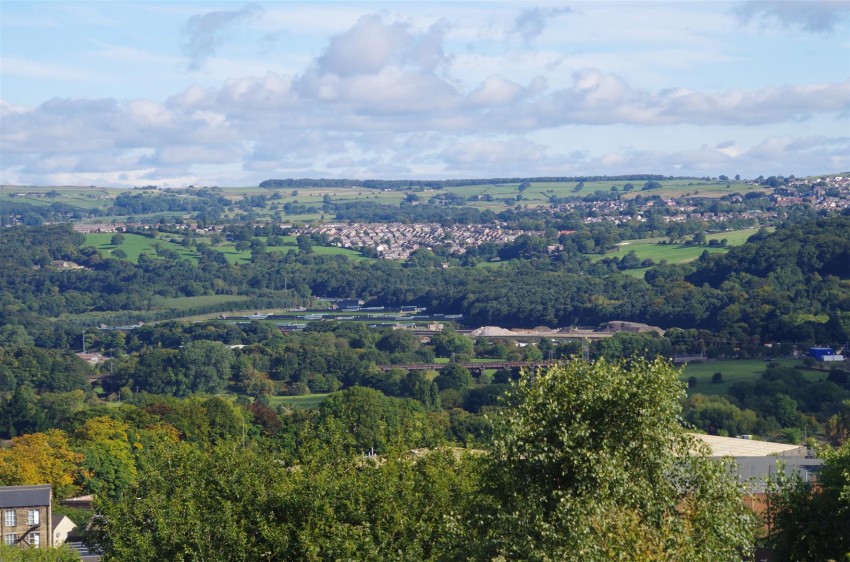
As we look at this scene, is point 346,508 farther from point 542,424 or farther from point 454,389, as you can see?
point 454,389

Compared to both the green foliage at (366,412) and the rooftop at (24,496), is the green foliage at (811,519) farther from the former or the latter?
the green foliage at (366,412)

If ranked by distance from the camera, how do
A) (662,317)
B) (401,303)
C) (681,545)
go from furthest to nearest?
(401,303) → (662,317) → (681,545)

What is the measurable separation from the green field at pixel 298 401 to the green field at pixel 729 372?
2408cm

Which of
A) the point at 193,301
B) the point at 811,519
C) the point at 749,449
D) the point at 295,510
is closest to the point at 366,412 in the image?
the point at 749,449

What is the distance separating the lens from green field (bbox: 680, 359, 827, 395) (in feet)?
288

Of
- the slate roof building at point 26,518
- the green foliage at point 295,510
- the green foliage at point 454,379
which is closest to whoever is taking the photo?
the green foliage at point 295,510

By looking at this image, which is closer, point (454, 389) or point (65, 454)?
point (65, 454)

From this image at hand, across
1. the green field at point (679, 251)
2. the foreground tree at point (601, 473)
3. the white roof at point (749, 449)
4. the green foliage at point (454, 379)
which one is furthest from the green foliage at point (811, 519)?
the green field at point (679, 251)

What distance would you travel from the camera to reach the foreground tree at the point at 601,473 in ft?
80.7

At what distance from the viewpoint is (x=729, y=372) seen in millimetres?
95000

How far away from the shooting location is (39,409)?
3415 inches

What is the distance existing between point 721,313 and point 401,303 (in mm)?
70978

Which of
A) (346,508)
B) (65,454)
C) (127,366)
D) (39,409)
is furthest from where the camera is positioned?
(127,366)

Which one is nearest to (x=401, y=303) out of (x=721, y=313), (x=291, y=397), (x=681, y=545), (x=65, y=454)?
(x=721, y=313)
